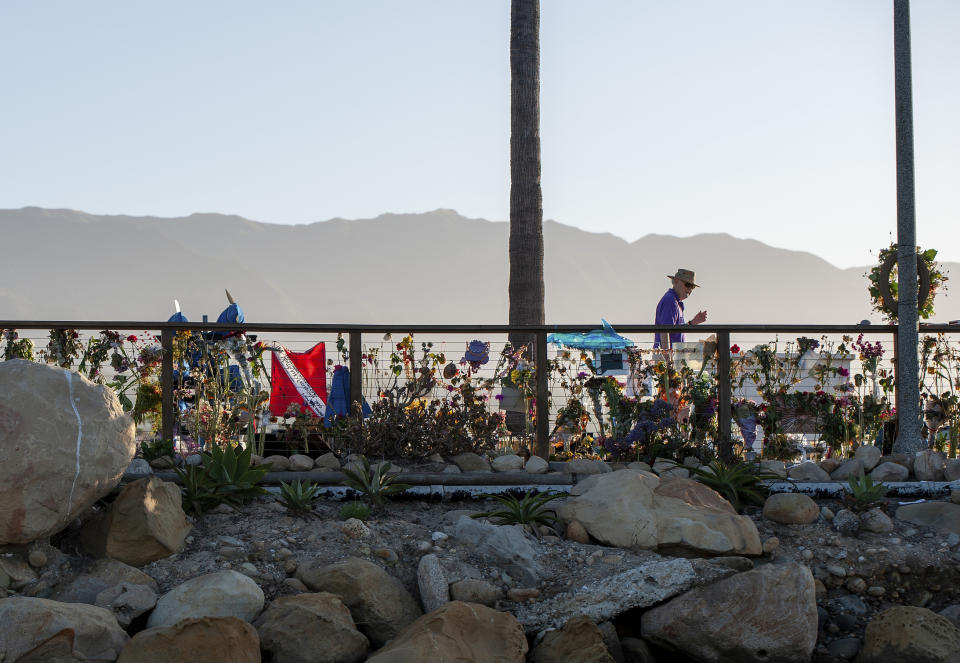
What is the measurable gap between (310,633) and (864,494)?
→ 402 cm

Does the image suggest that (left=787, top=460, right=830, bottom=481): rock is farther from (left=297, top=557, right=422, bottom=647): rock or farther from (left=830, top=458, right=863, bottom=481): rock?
(left=297, top=557, right=422, bottom=647): rock

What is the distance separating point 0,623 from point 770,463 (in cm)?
562

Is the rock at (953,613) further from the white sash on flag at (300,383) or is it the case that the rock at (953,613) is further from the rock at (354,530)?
the white sash on flag at (300,383)

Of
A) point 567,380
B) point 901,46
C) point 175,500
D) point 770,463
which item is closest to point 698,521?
point 770,463

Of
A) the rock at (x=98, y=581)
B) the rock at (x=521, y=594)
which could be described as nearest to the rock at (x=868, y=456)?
the rock at (x=521, y=594)

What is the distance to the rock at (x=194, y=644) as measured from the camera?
14.2 feet

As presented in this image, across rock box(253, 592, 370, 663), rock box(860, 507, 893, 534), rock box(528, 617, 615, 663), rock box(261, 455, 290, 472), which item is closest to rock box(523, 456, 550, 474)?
rock box(261, 455, 290, 472)

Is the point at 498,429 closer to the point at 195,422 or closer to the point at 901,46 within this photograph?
the point at 195,422

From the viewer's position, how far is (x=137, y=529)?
5.30 metres

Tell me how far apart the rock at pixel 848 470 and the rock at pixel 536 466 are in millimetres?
2322

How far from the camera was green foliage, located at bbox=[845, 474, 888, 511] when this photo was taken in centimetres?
650

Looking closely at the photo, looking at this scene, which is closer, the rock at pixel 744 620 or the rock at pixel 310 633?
the rock at pixel 310 633

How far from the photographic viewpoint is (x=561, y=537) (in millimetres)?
6012

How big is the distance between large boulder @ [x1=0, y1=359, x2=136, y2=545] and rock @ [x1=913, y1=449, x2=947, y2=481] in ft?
19.6
